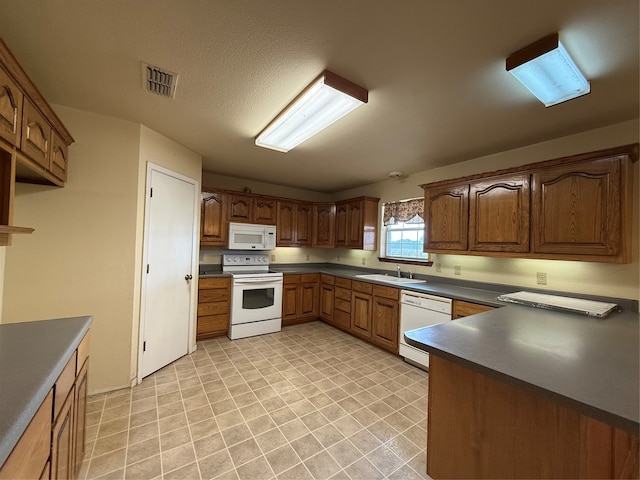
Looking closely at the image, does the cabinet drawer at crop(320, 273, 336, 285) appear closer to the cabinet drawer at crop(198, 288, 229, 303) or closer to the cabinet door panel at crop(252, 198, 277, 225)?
the cabinet door panel at crop(252, 198, 277, 225)

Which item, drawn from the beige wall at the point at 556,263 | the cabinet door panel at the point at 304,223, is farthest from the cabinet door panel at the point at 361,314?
the cabinet door panel at the point at 304,223

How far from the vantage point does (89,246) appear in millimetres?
2143

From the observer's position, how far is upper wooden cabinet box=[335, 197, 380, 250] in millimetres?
4137

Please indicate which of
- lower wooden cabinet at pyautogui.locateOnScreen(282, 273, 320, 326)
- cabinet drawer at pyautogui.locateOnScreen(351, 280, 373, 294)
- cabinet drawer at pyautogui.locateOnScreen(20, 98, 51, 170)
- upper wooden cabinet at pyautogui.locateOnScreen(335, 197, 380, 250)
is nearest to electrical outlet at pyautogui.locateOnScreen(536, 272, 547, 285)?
cabinet drawer at pyautogui.locateOnScreen(351, 280, 373, 294)

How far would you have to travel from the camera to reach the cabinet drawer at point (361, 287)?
3.51m

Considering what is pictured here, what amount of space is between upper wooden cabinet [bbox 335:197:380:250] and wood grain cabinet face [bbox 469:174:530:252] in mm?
1674

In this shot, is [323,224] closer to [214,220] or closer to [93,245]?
[214,220]

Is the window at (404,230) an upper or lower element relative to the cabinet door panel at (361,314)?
upper

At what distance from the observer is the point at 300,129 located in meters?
2.26

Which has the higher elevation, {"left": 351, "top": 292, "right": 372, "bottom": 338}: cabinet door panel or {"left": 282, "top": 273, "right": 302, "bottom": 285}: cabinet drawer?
{"left": 282, "top": 273, "right": 302, "bottom": 285}: cabinet drawer

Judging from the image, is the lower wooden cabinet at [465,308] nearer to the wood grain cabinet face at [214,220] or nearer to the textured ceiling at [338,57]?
the textured ceiling at [338,57]

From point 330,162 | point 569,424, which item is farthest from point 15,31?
point 569,424

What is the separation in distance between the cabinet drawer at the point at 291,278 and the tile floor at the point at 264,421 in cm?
131

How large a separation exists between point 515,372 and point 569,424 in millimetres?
282
